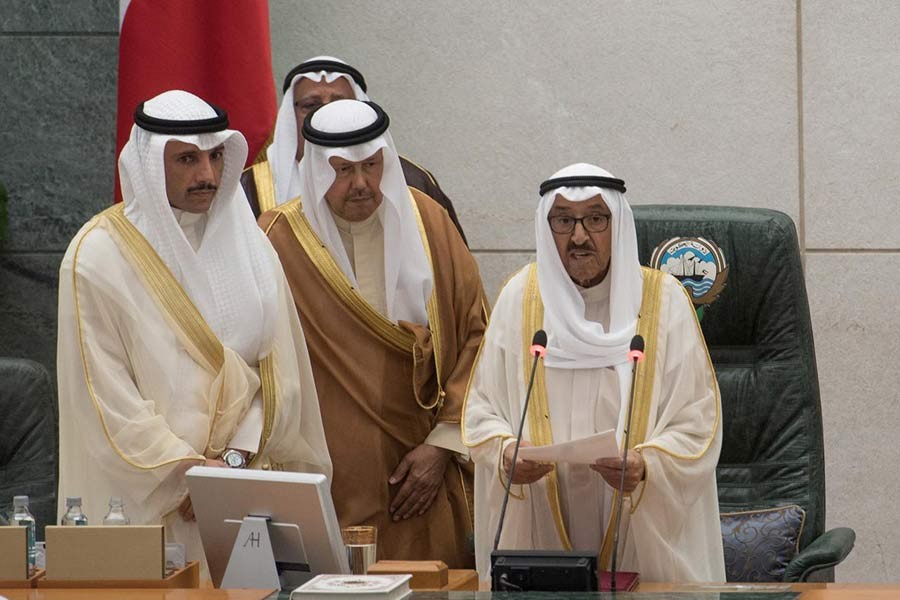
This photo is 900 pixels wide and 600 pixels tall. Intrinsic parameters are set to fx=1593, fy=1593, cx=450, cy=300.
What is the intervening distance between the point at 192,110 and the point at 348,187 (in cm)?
52

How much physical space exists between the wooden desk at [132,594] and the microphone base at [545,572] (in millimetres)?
466

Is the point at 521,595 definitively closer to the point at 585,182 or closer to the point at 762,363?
the point at 585,182

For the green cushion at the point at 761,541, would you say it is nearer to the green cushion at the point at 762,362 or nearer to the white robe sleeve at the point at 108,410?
the green cushion at the point at 762,362

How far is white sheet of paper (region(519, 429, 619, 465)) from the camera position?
353 cm

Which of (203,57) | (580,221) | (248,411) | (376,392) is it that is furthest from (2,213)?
(580,221)

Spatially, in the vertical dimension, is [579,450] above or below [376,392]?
below

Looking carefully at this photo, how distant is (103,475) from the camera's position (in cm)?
391

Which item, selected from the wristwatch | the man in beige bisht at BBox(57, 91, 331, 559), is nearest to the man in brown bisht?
the man in beige bisht at BBox(57, 91, 331, 559)

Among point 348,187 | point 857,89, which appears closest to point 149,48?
point 348,187

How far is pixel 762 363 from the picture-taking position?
187 inches

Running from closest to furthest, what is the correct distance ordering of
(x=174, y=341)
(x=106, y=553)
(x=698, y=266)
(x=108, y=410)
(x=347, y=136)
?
(x=106, y=553), (x=108, y=410), (x=174, y=341), (x=347, y=136), (x=698, y=266)

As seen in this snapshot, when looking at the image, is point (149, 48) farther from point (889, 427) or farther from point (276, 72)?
point (889, 427)

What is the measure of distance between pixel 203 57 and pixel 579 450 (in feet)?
7.80

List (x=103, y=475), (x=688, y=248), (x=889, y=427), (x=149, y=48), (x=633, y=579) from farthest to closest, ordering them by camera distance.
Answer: (x=889, y=427) → (x=149, y=48) → (x=688, y=248) → (x=103, y=475) → (x=633, y=579)
